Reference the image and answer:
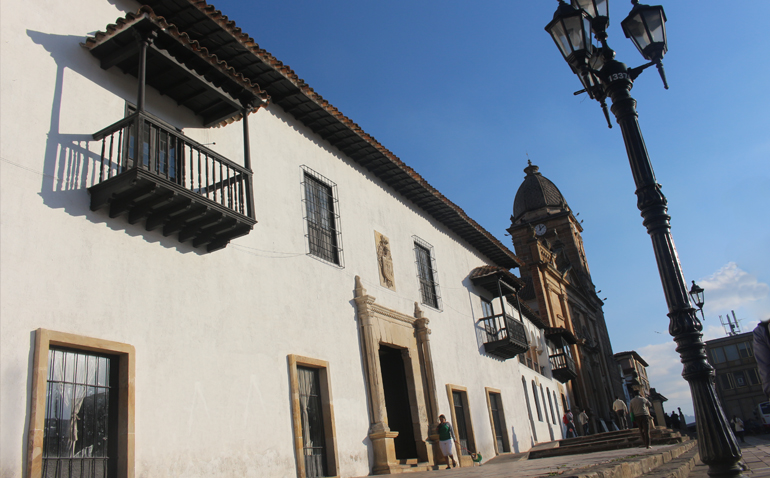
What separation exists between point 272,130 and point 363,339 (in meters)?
3.97

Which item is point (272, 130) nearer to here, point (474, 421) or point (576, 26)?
point (576, 26)

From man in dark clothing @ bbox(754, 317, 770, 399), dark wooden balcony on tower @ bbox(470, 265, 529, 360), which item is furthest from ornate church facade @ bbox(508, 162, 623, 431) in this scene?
man in dark clothing @ bbox(754, 317, 770, 399)

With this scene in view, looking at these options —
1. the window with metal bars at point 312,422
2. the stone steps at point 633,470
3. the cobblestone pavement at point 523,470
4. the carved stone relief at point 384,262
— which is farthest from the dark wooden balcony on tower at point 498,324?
the window with metal bars at point 312,422

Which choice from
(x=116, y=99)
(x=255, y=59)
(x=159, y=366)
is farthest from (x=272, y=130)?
(x=159, y=366)

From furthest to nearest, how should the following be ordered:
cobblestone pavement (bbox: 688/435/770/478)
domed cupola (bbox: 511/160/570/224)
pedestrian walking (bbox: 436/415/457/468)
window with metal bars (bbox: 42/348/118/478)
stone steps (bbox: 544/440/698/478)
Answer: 1. domed cupola (bbox: 511/160/570/224)
2. pedestrian walking (bbox: 436/415/457/468)
3. cobblestone pavement (bbox: 688/435/770/478)
4. stone steps (bbox: 544/440/698/478)
5. window with metal bars (bbox: 42/348/118/478)

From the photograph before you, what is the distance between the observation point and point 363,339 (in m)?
10.7

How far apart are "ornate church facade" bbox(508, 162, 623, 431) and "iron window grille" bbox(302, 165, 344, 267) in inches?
596

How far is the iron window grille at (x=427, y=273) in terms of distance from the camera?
14.0m

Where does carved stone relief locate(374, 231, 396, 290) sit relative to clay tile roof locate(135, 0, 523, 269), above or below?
below

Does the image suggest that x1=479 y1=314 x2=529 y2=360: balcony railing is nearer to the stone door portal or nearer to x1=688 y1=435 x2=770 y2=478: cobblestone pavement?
the stone door portal

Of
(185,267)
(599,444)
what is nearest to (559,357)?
(599,444)

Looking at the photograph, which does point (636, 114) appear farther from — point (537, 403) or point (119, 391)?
point (537, 403)

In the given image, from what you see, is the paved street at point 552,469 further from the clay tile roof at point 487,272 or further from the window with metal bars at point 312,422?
the clay tile roof at point 487,272

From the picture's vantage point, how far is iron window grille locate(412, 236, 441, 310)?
45.9 feet
